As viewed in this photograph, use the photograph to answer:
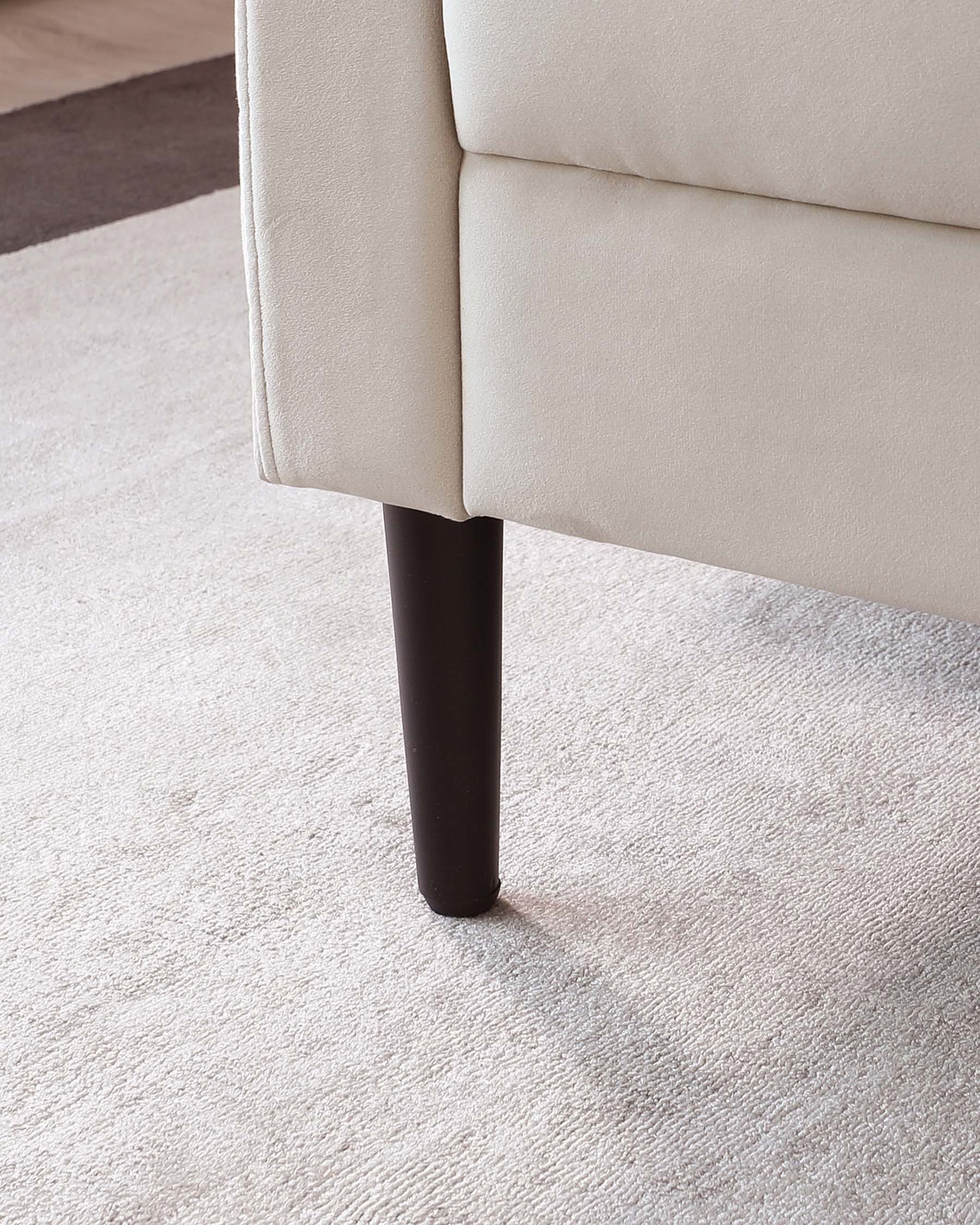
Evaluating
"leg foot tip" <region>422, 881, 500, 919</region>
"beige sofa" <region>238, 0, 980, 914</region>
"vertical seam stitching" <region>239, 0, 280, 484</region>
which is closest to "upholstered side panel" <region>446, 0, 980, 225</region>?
"beige sofa" <region>238, 0, 980, 914</region>

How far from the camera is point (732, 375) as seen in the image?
1.95 feet

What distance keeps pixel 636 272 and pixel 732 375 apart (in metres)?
0.05

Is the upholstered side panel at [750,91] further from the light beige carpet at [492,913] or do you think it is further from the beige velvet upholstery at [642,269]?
the light beige carpet at [492,913]

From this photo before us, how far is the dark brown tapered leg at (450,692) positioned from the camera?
724 mm

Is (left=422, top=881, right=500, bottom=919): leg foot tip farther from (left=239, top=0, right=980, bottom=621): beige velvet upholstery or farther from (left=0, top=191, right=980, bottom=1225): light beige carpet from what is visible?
(left=239, top=0, right=980, bottom=621): beige velvet upholstery

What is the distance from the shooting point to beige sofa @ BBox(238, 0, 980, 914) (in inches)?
21.1

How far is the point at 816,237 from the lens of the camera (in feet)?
1.85

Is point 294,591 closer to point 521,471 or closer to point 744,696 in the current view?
point 744,696

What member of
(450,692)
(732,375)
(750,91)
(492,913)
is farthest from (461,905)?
(750,91)

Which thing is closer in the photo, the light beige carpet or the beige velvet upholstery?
the beige velvet upholstery

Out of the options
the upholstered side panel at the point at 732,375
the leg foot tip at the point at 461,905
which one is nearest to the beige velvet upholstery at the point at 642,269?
the upholstered side panel at the point at 732,375

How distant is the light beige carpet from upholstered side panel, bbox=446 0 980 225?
0.39 metres

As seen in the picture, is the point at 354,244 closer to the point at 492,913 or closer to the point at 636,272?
the point at 636,272

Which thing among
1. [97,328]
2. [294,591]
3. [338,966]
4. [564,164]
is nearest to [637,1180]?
[338,966]
